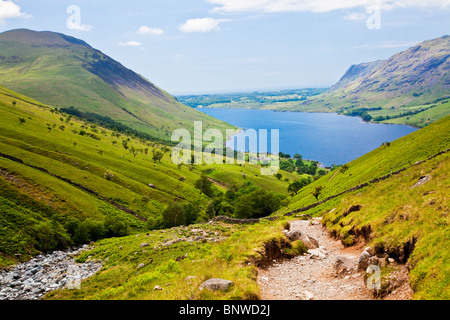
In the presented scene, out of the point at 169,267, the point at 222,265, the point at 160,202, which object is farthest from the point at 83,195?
the point at 222,265

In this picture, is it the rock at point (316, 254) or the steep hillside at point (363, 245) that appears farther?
the rock at point (316, 254)

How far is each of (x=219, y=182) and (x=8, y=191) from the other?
389ft

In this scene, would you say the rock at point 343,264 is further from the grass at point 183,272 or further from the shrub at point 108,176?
the shrub at point 108,176

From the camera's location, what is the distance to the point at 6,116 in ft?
463

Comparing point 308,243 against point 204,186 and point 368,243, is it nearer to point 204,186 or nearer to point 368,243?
point 368,243

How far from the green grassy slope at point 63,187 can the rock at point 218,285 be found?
50.6m

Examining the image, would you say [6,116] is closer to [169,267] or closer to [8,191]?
[8,191]

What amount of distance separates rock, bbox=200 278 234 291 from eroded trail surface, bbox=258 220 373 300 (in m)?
1.86

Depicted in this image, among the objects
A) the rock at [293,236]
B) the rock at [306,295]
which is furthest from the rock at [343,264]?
the rock at [293,236]

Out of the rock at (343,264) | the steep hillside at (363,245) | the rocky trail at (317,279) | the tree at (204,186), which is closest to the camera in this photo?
the steep hillside at (363,245)

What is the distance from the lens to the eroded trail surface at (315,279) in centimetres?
1483

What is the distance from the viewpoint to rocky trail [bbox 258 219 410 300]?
48.3 feet

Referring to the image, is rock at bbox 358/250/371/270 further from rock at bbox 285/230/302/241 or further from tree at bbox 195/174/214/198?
tree at bbox 195/174/214/198
